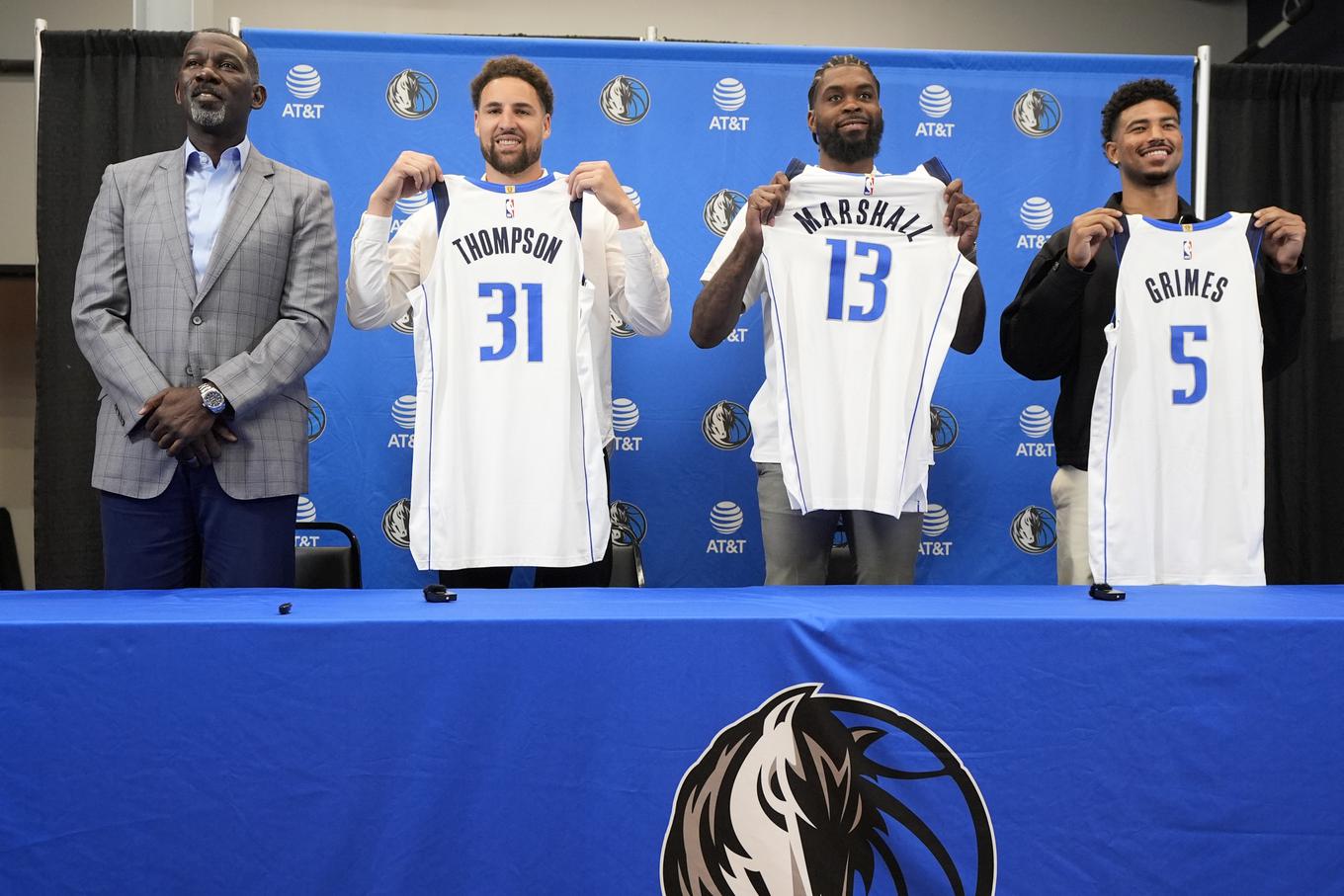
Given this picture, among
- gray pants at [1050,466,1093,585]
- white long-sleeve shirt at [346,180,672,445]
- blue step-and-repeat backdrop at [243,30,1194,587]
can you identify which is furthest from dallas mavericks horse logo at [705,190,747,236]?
gray pants at [1050,466,1093,585]

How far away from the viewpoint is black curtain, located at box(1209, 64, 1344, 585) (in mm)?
4020

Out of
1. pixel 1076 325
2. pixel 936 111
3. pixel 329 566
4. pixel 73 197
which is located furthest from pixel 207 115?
pixel 936 111

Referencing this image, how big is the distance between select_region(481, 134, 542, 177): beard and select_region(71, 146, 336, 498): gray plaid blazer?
452 millimetres

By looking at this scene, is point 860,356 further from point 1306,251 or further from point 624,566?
point 1306,251

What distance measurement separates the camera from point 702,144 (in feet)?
12.3

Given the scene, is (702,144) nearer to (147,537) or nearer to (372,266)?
(372,266)

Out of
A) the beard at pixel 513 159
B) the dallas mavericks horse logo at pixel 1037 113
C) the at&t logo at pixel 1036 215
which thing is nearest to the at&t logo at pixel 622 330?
the beard at pixel 513 159

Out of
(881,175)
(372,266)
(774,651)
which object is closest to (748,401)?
(881,175)

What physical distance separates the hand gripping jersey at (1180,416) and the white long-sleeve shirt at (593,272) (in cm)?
109

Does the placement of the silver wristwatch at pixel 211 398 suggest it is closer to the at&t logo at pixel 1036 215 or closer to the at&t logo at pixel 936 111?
the at&t logo at pixel 936 111

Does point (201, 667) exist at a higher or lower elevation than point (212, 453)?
lower

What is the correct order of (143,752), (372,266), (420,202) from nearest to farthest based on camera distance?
1. (143,752)
2. (372,266)
3. (420,202)

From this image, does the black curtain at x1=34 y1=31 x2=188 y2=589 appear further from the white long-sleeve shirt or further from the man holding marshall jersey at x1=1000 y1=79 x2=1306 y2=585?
the man holding marshall jersey at x1=1000 y1=79 x2=1306 y2=585

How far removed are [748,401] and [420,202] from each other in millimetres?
1324
